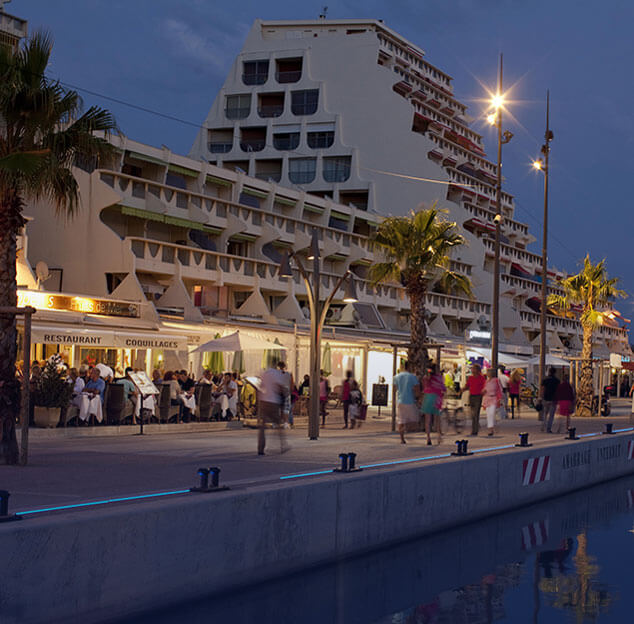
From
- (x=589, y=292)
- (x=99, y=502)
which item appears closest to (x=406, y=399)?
(x=99, y=502)

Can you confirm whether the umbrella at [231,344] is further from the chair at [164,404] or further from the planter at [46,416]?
the planter at [46,416]

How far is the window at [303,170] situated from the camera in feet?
236

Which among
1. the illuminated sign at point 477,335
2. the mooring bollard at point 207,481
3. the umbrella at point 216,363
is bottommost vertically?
the mooring bollard at point 207,481

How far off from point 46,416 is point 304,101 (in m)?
56.4

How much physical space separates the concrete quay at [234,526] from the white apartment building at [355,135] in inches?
1876

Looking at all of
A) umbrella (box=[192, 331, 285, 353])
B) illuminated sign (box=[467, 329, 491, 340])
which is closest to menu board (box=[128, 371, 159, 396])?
umbrella (box=[192, 331, 285, 353])

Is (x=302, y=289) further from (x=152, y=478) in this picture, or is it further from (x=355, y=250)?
(x=152, y=478)

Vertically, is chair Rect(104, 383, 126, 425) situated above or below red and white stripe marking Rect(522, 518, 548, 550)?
above

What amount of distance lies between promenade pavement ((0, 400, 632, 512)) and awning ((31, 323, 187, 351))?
3163mm

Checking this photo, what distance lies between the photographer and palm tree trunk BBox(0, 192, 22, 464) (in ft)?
45.5

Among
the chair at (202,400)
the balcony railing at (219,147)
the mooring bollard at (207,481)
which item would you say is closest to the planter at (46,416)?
the chair at (202,400)

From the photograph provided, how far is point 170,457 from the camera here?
15727 millimetres

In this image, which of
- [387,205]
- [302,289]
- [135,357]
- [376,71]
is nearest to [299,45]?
[376,71]

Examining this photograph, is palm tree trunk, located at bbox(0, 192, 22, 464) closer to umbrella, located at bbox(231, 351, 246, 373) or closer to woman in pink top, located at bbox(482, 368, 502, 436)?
A: woman in pink top, located at bbox(482, 368, 502, 436)
